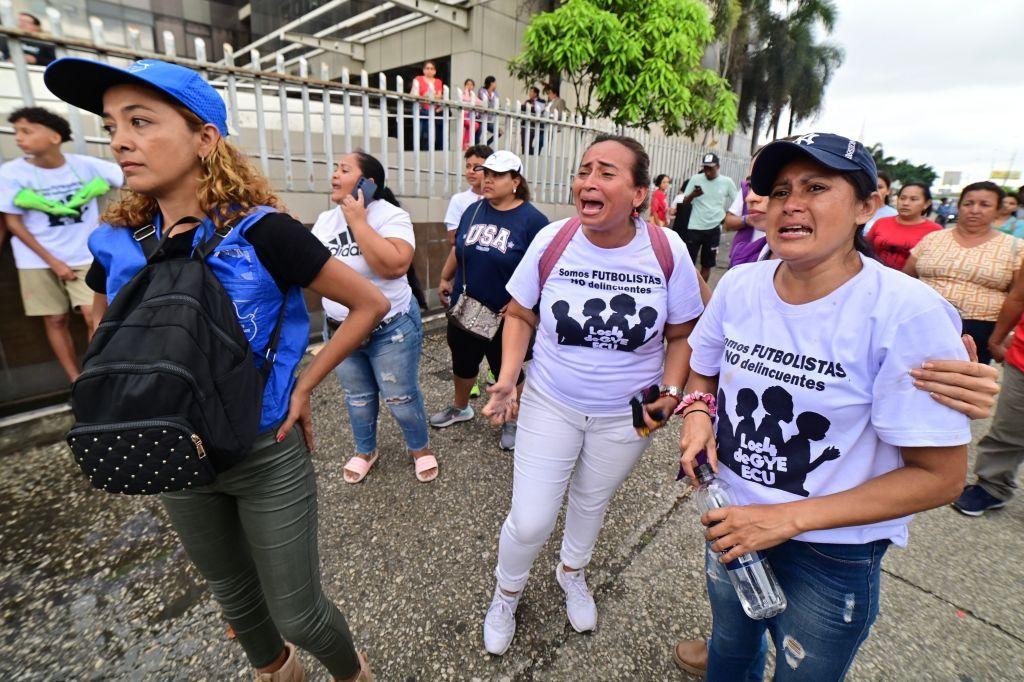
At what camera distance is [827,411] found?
125cm

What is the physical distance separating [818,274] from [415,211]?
17.4 ft

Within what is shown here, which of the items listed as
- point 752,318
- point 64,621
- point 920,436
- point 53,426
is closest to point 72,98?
point 752,318

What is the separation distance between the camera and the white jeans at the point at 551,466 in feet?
6.60

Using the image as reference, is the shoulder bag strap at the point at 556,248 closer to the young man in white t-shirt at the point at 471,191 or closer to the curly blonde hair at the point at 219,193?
the curly blonde hair at the point at 219,193

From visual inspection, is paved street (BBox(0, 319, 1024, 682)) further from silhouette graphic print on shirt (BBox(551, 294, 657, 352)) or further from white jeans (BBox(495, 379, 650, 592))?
silhouette graphic print on shirt (BBox(551, 294, 657, 352))

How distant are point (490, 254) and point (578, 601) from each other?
2155mm

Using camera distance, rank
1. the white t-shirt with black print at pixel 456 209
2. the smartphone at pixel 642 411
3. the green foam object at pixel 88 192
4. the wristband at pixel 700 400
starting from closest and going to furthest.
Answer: the wristband at pixel 700 400 < the smartphone at pixel 642 411 < the green foam object at pixel 88 192 < the white t-shirt with black print at pixel 456 209

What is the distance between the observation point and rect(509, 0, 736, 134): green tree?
864 cm

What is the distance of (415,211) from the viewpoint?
598 cm

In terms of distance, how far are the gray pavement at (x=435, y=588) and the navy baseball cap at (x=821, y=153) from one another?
2.03 meters

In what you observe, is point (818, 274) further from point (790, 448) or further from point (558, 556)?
point (558, 556)

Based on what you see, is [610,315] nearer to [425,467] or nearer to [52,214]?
[425,467]

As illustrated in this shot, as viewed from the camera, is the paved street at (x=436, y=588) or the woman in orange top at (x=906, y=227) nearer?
the paved street at (x=436, y=588)

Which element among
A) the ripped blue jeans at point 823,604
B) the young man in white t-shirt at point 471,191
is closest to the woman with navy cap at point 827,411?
the ripped blue jeans at point 823,604
